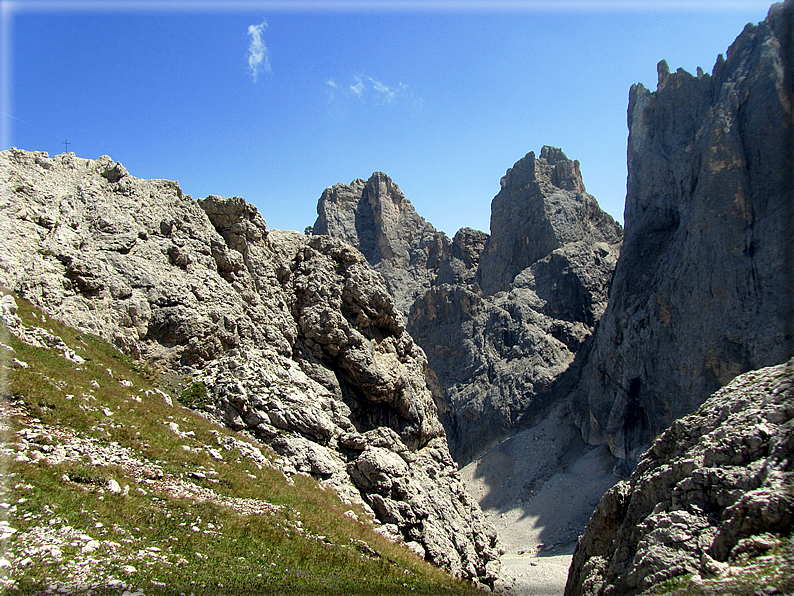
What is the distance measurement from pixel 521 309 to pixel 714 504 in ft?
272

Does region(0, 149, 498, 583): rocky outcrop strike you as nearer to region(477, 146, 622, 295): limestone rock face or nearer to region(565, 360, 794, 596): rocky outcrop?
region(565, 360, 794, 596): rocky outcrop

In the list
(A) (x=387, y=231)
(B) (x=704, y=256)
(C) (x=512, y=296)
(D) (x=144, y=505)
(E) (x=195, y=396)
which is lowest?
(D) (x=144, y=505)

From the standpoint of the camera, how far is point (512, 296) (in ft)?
308

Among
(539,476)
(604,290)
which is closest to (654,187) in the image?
(604,290)

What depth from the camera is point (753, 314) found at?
53.8 metres

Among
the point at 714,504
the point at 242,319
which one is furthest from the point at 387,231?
the point at 714,504

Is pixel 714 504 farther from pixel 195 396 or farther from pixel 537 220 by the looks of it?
pixel 537 220

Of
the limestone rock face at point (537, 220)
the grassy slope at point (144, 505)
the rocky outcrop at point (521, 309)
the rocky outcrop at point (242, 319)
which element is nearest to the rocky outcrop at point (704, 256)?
the rocky outcrop at point (521, 309)

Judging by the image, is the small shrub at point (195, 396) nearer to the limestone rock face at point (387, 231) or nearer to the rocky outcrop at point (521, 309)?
the rocky outcrop at point (521, 309)

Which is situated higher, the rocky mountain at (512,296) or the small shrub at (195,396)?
the rocky mountain at (512,296)

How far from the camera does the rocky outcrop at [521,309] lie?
8331 cm

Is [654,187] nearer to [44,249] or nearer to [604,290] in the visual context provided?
[604,290]

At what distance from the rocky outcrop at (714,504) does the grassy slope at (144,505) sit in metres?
6.38

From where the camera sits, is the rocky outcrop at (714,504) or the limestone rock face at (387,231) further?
the limestone rock face at (387,231)
